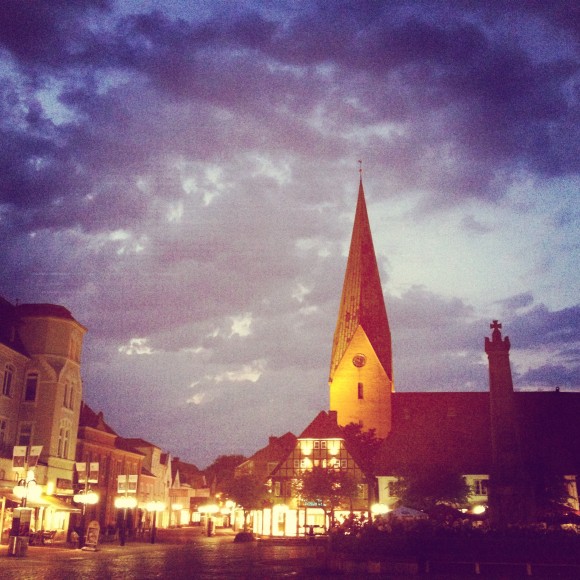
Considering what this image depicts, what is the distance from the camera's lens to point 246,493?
63.0 m

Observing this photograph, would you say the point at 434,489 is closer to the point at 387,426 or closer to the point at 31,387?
the point at 387,426

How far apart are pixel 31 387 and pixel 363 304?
161 ft

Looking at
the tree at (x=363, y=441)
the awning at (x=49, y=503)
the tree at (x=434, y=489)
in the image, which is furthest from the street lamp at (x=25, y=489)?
the tree at (x=363, y=441)

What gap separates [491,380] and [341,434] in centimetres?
3628

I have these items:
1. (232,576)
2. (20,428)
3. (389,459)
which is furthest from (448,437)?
(232,576)

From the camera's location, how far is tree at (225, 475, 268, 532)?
63.1 metres

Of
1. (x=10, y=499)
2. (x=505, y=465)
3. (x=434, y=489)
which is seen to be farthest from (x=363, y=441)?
(x=10, y=499)

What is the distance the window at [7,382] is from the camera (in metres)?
43.2

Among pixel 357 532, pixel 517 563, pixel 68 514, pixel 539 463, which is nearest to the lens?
pixel 517 563

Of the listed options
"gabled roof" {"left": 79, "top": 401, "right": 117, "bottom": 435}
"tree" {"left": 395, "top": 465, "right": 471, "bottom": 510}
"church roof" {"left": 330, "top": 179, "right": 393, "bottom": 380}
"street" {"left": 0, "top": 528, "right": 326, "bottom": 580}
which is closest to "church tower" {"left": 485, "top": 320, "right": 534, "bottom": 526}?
"street" {"left": 0, "top": 528, "right": 326, "bottom": 580}

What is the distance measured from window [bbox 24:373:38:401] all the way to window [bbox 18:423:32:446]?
1.71 metres

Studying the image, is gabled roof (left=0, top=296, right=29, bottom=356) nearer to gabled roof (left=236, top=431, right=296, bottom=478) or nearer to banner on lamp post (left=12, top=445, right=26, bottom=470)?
banner on lamp post (left=12, top=445, right=26, bottom=470)

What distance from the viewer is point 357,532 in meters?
28.3

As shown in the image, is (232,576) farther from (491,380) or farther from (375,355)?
(375,355)
